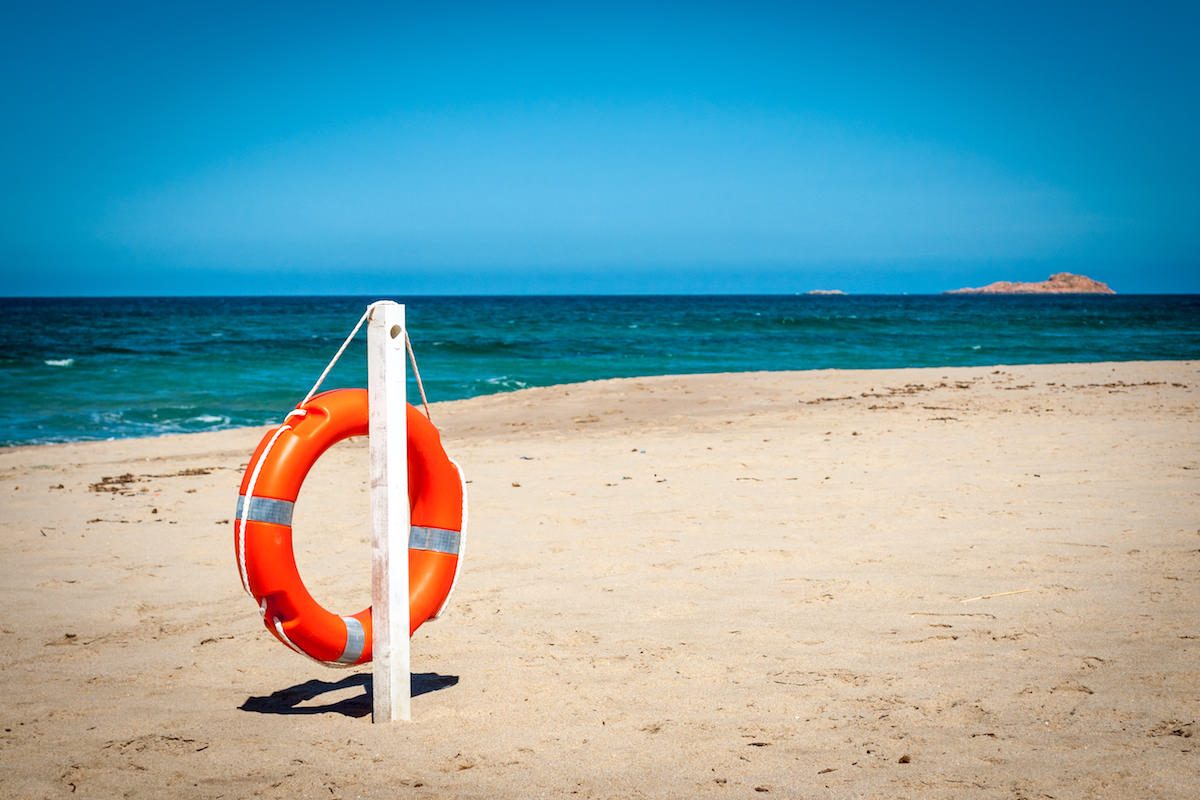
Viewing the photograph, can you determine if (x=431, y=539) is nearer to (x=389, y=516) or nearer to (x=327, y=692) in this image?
(x=389, y=516)

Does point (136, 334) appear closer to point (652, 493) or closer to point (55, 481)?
point (55, 481)

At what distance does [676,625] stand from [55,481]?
582cm

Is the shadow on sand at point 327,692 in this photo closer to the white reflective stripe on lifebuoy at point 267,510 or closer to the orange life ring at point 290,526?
the orange life ring at point 290,526

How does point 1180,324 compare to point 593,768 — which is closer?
point 593,768

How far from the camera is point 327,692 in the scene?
11.0ft

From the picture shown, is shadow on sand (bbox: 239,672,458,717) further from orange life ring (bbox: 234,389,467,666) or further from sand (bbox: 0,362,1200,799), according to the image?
orange life ring (bbox: 234,389,467,666)

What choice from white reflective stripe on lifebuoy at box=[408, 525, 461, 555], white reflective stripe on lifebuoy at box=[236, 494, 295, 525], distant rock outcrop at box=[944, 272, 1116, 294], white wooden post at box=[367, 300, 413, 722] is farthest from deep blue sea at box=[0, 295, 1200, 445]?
distant rock outcrop at box=[944, 272, 1116, 294]

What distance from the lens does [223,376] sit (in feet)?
62.2

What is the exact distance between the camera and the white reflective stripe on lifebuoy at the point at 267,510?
288cm

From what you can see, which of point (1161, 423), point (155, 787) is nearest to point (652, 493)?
point (155, 787)

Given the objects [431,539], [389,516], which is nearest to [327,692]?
[431,539]

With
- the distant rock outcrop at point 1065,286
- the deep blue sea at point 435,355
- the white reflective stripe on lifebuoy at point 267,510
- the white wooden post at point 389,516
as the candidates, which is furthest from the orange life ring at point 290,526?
the distant rock outcrop at point 1065,286

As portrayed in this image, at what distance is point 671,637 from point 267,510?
5.35 ft

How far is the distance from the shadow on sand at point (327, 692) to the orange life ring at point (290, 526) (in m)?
0.20
